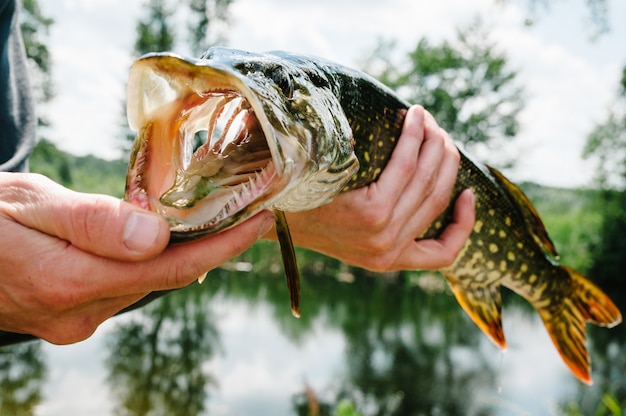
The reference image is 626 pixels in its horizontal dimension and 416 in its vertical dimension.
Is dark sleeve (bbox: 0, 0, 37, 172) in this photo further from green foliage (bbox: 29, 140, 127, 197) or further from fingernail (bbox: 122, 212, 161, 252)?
green foliage (bbox: 29, 140, 127, 197)

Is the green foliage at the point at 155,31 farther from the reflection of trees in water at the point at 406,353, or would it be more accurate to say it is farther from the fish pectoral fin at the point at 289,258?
the fish pectoral fin at the point at 289,258

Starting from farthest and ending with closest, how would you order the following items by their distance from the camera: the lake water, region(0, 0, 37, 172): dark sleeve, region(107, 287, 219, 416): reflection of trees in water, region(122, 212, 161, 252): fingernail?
Result: the lake water < region(107, 287, 219, 416): reflection of trees in water < region(0, 0, 37, 172): dark sleeve < region(122, 212, 161, 252): fingernail

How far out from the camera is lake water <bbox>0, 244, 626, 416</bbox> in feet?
30.5

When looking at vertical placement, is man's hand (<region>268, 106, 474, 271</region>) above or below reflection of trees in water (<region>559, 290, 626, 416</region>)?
above

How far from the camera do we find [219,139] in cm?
132

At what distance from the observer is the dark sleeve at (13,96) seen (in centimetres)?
187

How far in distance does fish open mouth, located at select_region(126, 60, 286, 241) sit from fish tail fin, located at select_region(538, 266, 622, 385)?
223cm

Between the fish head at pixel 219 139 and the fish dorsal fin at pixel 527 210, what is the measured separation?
143cm

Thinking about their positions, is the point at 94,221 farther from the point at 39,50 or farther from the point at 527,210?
the point at 39,50

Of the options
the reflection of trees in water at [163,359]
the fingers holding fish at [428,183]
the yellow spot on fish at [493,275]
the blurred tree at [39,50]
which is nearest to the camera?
the fingers holding fish at [428,183]

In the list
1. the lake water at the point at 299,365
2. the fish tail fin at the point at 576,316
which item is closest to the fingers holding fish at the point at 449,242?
the fish tail fin at the point at 576,316

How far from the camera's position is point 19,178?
1.08 m

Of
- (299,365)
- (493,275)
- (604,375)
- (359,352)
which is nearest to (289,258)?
(493,275)

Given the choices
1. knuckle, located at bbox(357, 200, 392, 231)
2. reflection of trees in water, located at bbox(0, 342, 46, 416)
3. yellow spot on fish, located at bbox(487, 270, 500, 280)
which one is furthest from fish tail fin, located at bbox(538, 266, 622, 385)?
reflection of trees in water, located at bbox(0, 342, 46, 416)
